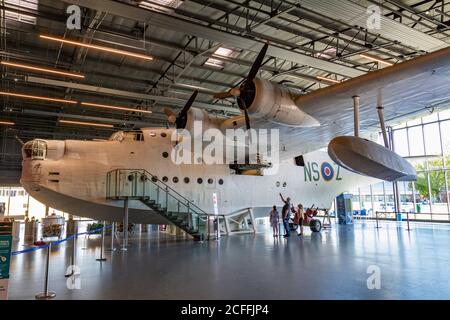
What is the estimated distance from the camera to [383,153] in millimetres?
7371

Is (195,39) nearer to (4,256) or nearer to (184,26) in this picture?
(184,26)

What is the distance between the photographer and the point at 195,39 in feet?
40.5

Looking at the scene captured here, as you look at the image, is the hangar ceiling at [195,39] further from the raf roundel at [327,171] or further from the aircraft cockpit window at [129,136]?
the raf roundel at [327,171]

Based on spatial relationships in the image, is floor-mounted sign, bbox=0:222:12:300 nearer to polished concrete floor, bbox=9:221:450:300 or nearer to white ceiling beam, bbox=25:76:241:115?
polished concrete floor, bbox=9:221:450:300

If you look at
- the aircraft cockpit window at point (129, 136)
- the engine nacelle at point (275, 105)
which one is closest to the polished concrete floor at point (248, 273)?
the engine nacelle at point (275, 105)

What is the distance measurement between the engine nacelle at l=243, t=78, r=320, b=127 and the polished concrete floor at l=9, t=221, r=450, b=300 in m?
3.66

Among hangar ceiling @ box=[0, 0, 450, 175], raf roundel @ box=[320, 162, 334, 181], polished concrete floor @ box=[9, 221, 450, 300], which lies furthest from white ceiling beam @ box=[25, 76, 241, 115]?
polished concrete floor @ box=[9, 221, 450, 300]

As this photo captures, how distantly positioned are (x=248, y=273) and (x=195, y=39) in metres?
9.54

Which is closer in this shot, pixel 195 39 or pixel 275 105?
pixel 275 105

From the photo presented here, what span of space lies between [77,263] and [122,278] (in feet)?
7.57

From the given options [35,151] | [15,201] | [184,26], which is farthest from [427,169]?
[15,201]

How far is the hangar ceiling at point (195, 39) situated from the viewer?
9.85 meters

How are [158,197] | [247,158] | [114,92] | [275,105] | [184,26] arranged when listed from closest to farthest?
[275,105], [184,26], [158,197], [247,158], [114,92]
